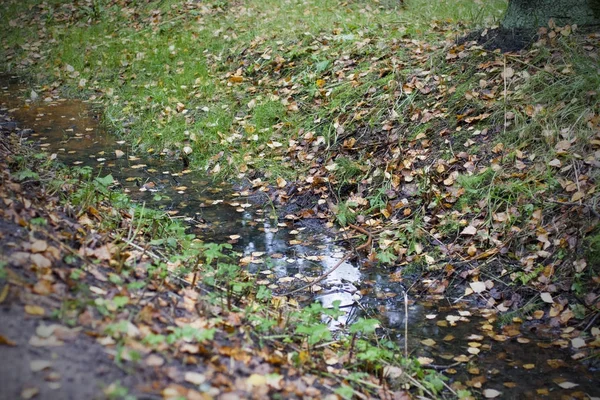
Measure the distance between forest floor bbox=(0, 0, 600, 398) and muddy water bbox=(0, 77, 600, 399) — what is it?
0.13 metres

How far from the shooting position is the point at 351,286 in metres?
4.30

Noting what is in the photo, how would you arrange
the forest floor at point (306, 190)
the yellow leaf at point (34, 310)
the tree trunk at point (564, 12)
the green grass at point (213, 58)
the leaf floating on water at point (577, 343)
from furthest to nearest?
the green grass at point (213, 58) < the tree trunk at point (564, 12) < the leaf floating on water at point (577, 343) < the forest floor at point (306, 190) < the yellow leaf at point (34, 310)

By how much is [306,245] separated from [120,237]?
1.80 m

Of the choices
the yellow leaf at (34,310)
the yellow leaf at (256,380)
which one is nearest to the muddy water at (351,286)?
the yellow leaf at (256,380)

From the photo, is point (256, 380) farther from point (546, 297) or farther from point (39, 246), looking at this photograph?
point (546, 297)

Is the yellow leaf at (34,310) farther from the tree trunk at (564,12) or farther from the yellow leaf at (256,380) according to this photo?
the tree trunk at (564,12)

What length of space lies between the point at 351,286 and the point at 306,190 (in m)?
1.61

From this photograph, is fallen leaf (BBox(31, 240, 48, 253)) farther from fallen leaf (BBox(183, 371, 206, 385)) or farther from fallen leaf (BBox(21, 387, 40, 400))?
fallen leaf (BBox(183, 371, 206, 385))

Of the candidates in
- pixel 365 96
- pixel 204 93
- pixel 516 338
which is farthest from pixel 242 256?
pixel 204 93

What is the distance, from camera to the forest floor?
2590mm

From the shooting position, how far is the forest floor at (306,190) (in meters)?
2.59

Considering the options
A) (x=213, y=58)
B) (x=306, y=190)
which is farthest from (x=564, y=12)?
(x=213, y=58)

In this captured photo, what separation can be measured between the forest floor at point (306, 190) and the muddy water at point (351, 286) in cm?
13

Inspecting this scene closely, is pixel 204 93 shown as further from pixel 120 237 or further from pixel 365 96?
pixel 120 237
